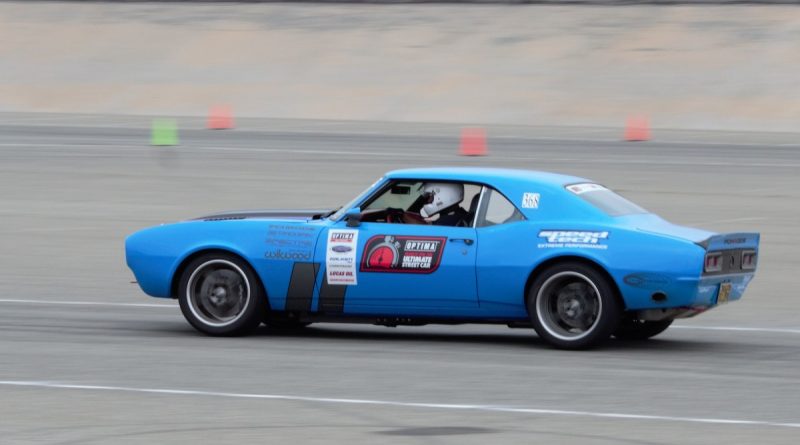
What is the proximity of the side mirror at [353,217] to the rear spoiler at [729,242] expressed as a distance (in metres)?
2.32

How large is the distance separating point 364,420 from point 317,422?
0.25 meters

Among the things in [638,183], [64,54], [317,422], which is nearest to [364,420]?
[317,422]

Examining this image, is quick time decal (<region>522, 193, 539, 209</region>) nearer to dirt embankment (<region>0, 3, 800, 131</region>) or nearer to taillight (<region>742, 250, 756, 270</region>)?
taillight (<region>742, 250, 756, 270</region>)

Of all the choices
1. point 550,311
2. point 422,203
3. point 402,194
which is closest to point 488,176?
point 422,203

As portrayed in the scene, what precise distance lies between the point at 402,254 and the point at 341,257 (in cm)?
43

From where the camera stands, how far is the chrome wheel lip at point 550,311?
9.84m

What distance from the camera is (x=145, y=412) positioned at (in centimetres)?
784

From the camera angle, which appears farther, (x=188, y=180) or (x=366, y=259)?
(x=188, y=180)

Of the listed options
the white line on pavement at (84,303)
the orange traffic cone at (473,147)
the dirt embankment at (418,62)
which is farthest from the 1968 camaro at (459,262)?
the dirt embankment at (418,62)

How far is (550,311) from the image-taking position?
1000cm

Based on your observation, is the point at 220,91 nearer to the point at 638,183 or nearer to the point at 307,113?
the point at 307,113

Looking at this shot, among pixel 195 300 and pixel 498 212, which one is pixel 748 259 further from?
pixel 195 300

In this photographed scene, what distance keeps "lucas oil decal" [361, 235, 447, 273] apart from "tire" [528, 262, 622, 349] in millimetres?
716

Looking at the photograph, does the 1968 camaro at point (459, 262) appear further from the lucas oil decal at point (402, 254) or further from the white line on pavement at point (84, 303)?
the white line on pavement at point (84, 303)
